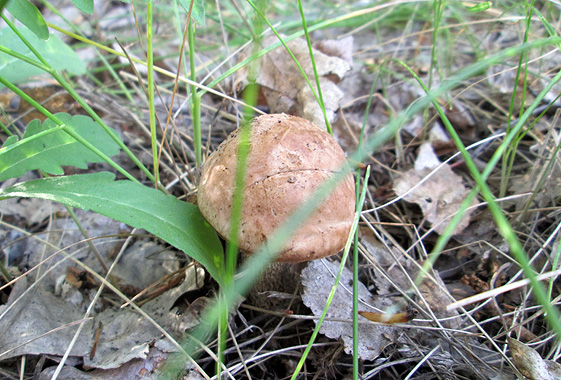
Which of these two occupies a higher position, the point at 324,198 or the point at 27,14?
the point at 27,14

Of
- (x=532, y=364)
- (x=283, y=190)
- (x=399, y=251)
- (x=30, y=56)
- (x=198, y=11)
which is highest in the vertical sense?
(x=30, y=56)

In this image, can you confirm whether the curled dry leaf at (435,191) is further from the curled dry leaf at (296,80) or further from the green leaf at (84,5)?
the green leaf at (84,5)

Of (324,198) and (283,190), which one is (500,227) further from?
(283,190)

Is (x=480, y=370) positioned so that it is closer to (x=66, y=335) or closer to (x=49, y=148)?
(x=66, y=335)

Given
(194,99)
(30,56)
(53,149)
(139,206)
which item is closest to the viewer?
(139,206)

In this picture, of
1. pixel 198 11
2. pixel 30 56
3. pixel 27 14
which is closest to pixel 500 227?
pixel 198 11

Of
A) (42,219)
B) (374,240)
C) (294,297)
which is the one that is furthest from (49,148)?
(374,240)
